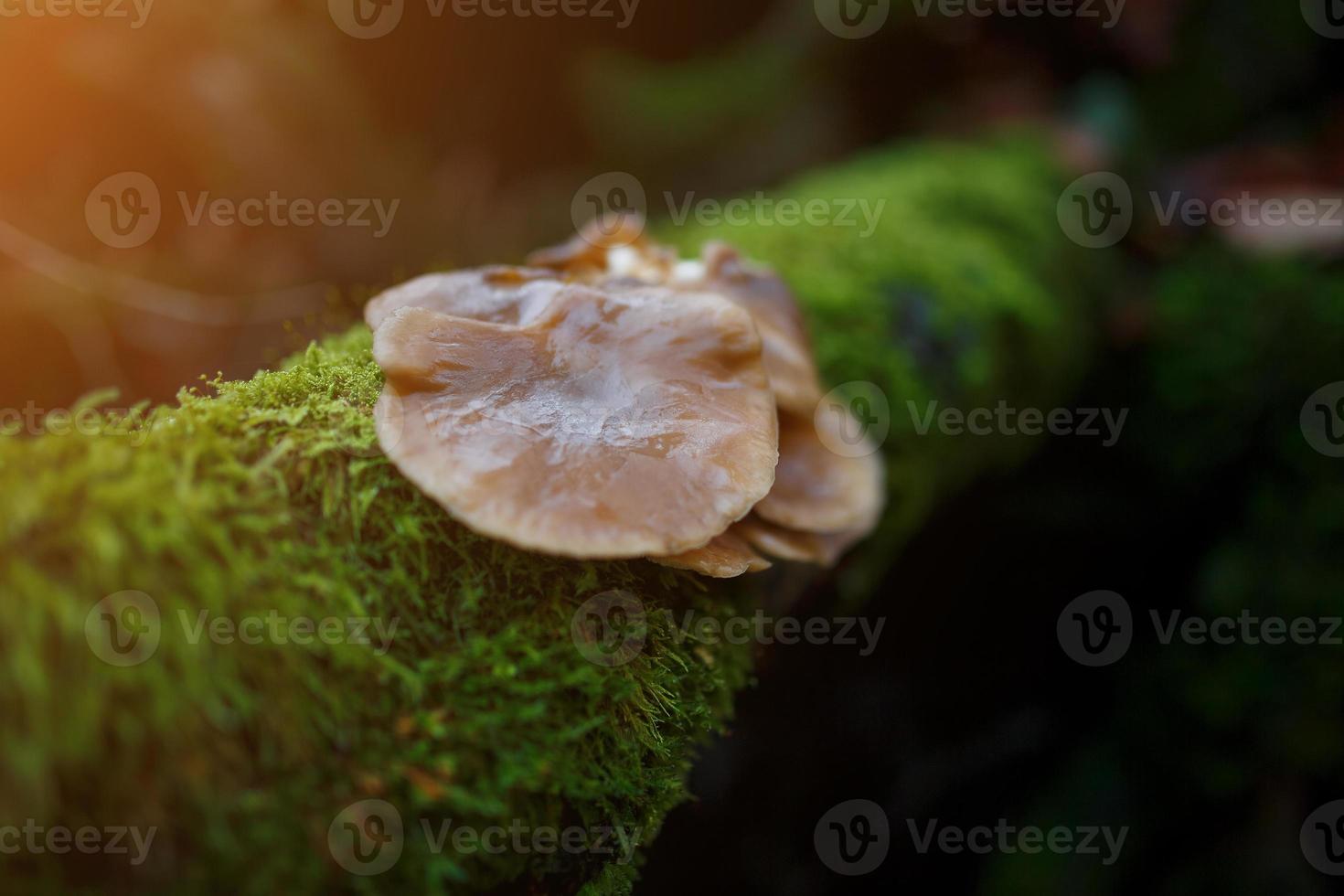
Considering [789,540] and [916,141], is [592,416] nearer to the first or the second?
[789,540]

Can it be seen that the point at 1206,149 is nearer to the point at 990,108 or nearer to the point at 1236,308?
the point at 990,108

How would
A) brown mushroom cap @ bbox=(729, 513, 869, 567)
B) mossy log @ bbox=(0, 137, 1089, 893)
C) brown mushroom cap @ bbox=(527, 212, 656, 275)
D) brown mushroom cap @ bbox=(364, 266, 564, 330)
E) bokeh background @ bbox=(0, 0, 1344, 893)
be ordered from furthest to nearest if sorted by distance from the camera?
bokeh background @ bbox=(0, 0, 1344, 893) → brown mushroom cap @ bbox=(527, 212, 656, 275) → brown mushroom cap @ bbox=(729, 513, 869, 567) → brown mushroom cap @ bbox=(364, 266, 564, 330) → mossy log @ bbox=(0, 137, 1089, 893)

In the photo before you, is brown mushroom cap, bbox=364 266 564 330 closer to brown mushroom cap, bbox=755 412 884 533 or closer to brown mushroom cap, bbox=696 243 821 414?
brown mushroom cap, bbox=696 243 821 414

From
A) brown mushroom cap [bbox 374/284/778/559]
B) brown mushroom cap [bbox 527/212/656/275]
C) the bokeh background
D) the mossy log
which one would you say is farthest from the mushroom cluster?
the bokeh background

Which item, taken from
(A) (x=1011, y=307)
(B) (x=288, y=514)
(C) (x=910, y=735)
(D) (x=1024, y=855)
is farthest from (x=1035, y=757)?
(B) (x=288, y=514)

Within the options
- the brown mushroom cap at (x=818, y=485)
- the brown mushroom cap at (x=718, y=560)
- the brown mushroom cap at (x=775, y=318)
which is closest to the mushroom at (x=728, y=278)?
the brown mushroom cap at (x=775, y=318)

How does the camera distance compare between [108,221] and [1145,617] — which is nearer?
[1145,617]
